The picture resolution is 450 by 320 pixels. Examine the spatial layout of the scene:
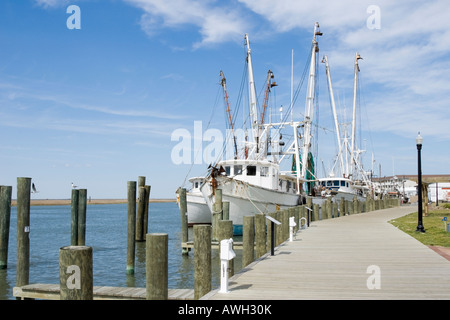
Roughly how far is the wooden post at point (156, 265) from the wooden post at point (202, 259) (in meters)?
0.73

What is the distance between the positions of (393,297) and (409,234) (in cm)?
1238

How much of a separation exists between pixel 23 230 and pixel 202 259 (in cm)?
795

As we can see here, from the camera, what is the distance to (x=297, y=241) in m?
16.1

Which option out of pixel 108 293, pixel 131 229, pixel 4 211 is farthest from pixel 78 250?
pixel 4 211

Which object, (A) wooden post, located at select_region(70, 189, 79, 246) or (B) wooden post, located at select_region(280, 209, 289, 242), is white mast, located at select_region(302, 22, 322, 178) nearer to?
(B) wooden post, located at select_region(280, 209, 289, 242)

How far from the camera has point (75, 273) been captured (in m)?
5.98

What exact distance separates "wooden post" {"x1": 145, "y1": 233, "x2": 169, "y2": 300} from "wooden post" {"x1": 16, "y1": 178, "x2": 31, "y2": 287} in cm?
714

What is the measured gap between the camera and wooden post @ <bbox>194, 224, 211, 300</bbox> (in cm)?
834

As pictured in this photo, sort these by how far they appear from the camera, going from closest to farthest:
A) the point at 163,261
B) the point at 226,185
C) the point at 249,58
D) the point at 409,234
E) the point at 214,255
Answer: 1. the point at 163,261
2. the point at 409,234
3. the point at 214,255
4. the point at 226,185
5. the point at 249,58

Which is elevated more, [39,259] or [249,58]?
[249,58]

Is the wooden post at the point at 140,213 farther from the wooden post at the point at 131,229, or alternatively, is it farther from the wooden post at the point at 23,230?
the wooden post at the point at 23,230

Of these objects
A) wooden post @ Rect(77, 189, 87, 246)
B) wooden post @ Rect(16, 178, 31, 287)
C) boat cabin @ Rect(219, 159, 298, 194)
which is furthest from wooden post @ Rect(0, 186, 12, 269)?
boat cabin @ Rect(219, 159, 298, 194)
